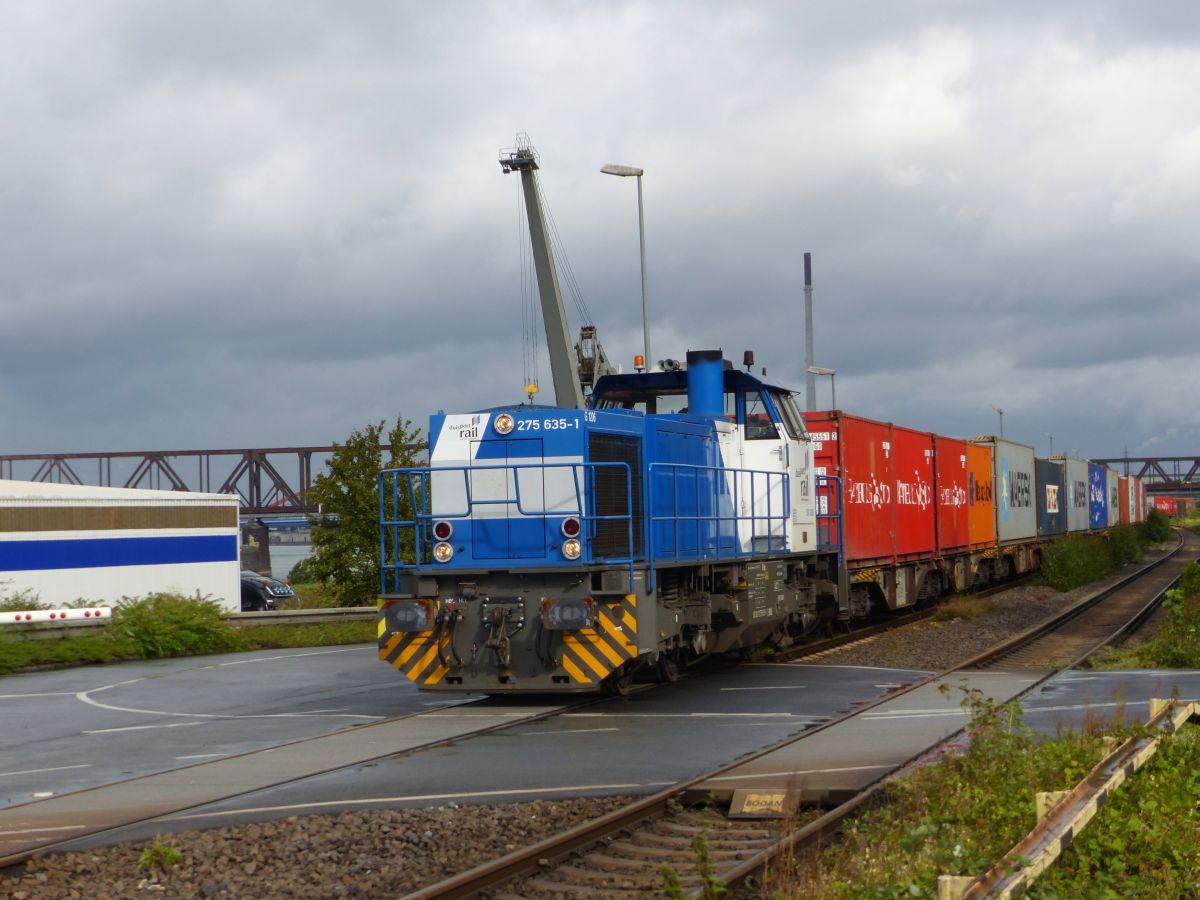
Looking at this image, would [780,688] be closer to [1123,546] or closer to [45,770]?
[45,770]

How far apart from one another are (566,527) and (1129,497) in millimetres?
56294

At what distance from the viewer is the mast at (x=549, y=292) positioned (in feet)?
173

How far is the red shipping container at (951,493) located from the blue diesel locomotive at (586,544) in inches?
451

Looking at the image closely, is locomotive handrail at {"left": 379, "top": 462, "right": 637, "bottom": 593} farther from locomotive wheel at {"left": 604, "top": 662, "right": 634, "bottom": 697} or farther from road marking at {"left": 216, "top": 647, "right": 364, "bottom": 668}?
road marking at {"left": 216, "top": 647, "right": 364, "bottom": 668}

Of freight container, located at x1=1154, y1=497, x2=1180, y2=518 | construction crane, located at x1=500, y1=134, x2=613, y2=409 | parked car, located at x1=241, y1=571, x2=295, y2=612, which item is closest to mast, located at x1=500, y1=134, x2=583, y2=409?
construction crane, located at x1=500, y1=134, x2=613, y2=409

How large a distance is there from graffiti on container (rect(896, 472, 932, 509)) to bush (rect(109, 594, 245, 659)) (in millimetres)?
12130

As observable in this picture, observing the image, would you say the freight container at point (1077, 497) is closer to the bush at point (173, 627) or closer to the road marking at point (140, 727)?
the bush at point (173, 627)

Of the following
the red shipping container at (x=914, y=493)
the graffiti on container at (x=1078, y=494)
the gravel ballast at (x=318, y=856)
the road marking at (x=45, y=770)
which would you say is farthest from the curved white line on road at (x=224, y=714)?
the graffiti on container at (x=1078, y=494)

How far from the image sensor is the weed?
7.31 m

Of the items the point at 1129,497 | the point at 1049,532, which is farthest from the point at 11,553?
the point at 1129,497

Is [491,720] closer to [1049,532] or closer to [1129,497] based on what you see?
[1049,532]

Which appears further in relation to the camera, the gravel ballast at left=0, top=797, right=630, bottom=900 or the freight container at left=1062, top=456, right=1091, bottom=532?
the freight container at left=1062, top=456, right=1091, bottom=532

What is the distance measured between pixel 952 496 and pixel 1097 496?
2521 cm

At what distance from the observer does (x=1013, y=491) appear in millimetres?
34344
